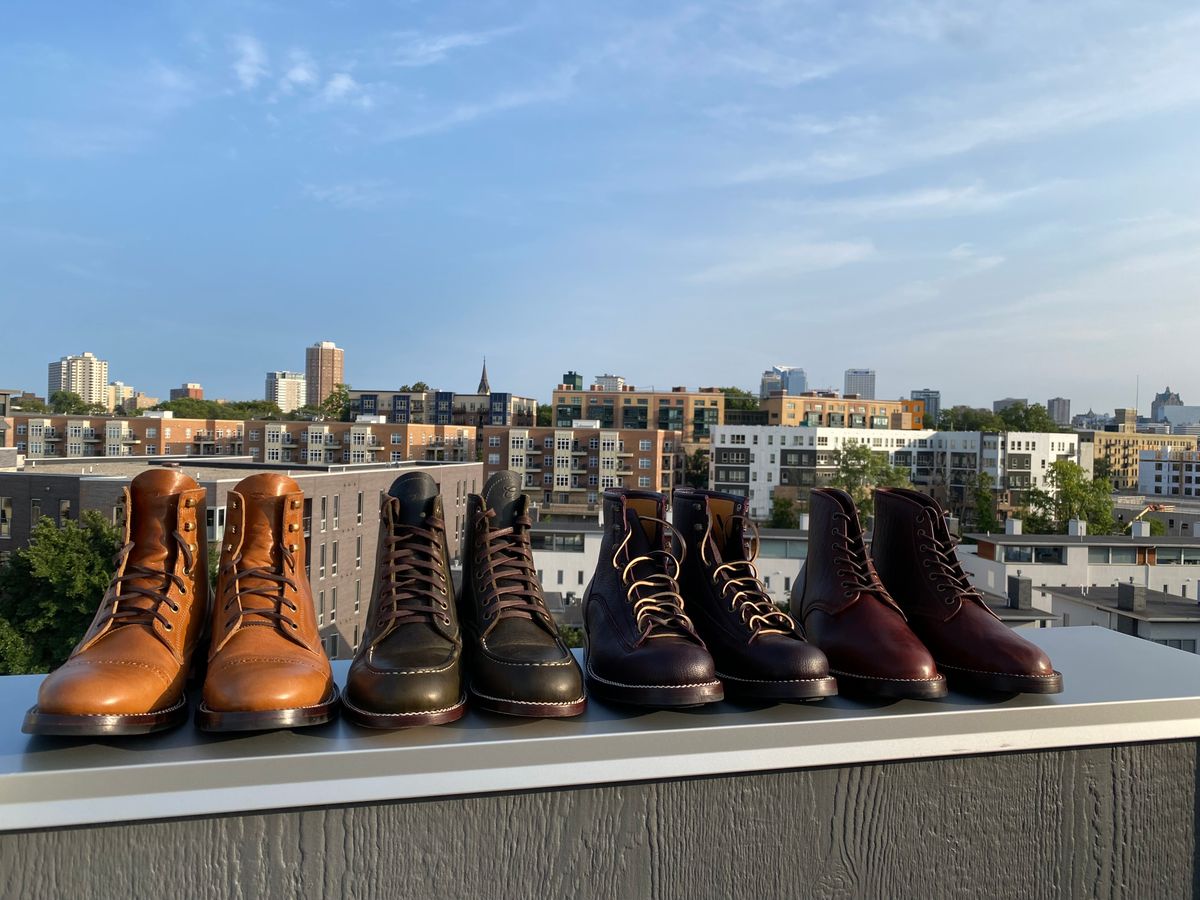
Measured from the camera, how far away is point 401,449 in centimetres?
4322

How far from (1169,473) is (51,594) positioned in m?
73.2

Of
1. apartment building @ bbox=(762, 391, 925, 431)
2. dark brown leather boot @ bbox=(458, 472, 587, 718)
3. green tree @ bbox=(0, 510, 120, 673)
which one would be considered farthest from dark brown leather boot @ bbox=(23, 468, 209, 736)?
apartment building @ bbox=(762, 391, 925, 431)

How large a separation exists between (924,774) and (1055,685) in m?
0.23

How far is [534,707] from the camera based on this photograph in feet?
3.26

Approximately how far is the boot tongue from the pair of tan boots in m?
0.13

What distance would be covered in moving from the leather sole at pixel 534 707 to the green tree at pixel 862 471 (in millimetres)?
34829

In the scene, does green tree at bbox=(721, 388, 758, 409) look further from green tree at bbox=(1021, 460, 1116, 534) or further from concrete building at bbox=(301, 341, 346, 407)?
concrete building at bbox=(301, 341, 346, 407)

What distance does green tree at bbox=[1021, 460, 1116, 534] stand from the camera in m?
35.0

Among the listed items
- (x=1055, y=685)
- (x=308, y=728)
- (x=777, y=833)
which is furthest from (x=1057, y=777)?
(x=308, y=728)

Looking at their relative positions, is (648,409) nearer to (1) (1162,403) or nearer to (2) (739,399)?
(2) (739,399)

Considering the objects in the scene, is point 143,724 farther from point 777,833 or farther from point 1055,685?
point 1055,685

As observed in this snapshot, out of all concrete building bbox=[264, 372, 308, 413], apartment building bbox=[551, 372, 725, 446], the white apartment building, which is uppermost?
concrete building bbox=[264, 372, 308, 413]

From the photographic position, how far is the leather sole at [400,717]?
0.94 metres

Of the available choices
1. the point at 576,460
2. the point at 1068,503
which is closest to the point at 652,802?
the point at 1068,503
